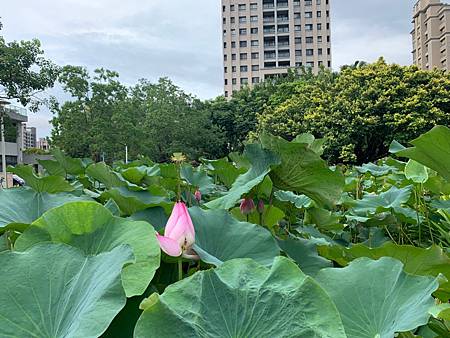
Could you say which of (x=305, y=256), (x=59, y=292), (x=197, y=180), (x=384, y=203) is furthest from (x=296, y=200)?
(x=59, y=292)

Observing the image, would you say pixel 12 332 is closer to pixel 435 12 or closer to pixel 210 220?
pixel 210 220

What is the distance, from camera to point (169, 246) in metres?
0.47

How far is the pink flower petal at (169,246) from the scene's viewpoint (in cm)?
46

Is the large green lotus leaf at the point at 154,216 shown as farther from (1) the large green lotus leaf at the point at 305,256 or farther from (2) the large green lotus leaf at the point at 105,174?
(2) the large green lotus leaf at the point at 105,174

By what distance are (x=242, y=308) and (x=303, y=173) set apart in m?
0.45

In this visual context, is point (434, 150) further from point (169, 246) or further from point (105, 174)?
point (105, 174)

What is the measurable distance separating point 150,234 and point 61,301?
129mm

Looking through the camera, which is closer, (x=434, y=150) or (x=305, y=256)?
(x=305, y=256)

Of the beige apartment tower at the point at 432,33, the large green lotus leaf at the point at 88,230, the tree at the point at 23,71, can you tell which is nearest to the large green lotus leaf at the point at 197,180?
the large green lotus leaf at the point at 88,230

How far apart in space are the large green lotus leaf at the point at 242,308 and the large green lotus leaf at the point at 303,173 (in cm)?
38

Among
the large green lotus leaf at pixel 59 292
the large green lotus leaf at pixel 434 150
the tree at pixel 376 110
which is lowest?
the large green lotus leaf at pixel 59 292

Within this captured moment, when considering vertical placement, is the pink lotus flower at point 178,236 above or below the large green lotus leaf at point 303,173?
below

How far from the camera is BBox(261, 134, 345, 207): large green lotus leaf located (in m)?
0.73

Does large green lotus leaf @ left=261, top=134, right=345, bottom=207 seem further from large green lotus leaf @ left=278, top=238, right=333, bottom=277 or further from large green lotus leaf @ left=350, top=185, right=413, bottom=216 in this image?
large green lotus leaf @ left=350, top=185, right=413, bottom=216
